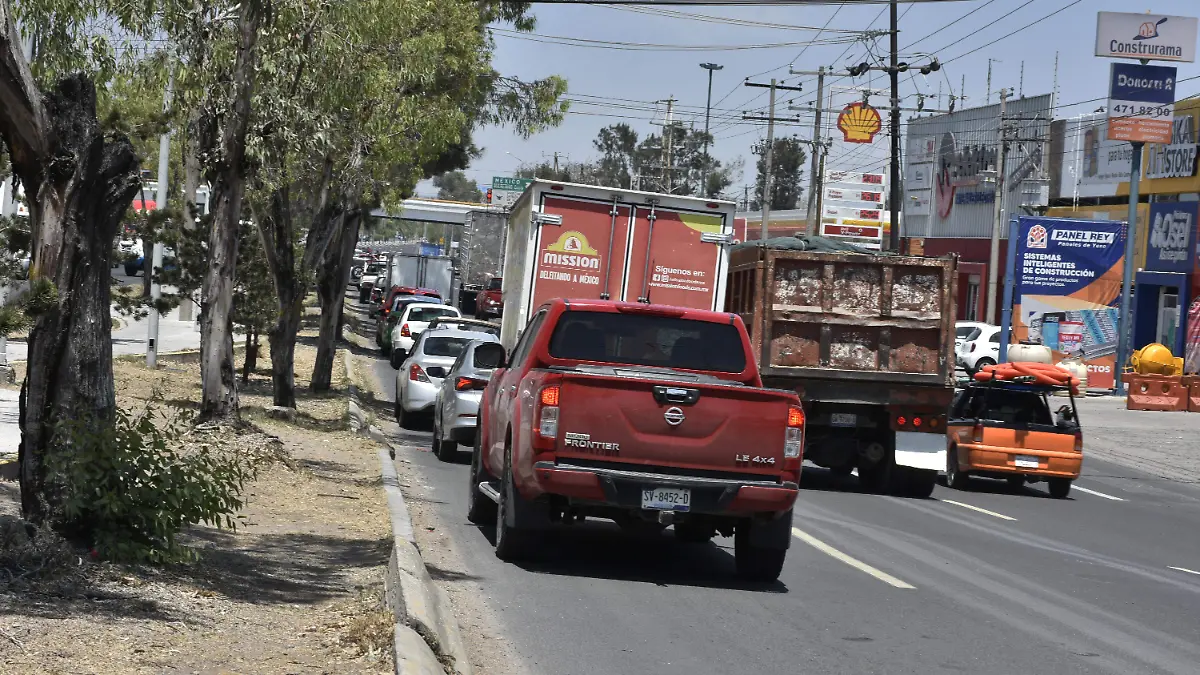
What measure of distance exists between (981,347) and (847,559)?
32.1m

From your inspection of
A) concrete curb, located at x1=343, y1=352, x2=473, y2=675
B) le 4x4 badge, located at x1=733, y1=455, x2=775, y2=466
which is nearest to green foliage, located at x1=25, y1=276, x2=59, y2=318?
concrete curb, located at x1=343, y1=352, x2=473, y2=675

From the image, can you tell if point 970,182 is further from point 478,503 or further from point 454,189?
point 454,189

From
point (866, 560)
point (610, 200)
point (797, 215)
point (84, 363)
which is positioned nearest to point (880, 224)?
point (797, 215)

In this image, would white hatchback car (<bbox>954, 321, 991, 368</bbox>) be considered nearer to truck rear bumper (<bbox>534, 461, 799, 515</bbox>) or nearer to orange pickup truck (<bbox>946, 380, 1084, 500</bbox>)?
orange pickup truck (<bbox>946, 380, 1084, 500</bbox>)

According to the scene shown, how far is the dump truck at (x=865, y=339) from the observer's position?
18.7m

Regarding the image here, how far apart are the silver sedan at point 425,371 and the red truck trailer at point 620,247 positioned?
11.1 ft

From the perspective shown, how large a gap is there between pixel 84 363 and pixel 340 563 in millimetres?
2502

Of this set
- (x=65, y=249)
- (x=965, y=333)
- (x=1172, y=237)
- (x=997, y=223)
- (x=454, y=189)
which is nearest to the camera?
(x=65, y=249)

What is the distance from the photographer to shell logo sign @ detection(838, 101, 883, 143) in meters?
51.4

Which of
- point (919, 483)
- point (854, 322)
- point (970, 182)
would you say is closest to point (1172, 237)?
point (970, 182)

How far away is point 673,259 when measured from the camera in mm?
19484

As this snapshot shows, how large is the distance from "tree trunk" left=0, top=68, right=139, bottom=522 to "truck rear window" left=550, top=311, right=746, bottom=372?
3.86 meters

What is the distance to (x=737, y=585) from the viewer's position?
35.2 feet

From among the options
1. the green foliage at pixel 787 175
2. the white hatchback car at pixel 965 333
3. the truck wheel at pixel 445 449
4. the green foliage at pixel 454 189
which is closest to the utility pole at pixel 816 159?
the white hatchback car at pixel 965 333
